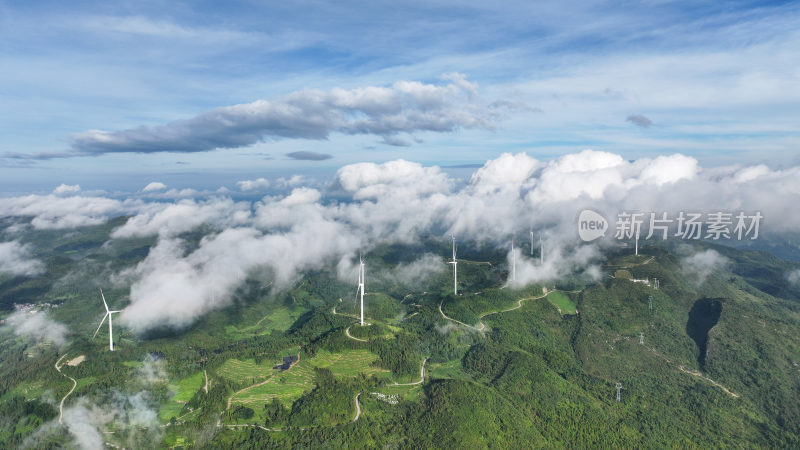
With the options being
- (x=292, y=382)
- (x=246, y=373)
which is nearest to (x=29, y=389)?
(x=246, y=373)

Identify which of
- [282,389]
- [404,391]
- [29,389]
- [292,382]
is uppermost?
[29,389]

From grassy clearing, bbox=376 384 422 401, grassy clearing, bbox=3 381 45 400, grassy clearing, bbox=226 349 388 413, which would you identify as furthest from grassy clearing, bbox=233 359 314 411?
grassy clearing, bbox=3 381 45 400

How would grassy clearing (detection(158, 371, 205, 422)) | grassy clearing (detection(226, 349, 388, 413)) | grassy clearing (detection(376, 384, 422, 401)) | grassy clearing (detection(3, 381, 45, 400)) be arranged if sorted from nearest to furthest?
1. grassy clearing (detection(158, 371, 205, 422))
2. grassy clearing (detection(226, 349, 388, 413))
3. grassy clearing (detection(3, 381, 45, 400))
4. grassy clearing (detection(376, 384, 422, 401))

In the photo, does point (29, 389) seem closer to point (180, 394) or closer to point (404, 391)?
point (180, 394)

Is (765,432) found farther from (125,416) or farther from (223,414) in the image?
(125,416)

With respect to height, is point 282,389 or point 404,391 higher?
point 282,389

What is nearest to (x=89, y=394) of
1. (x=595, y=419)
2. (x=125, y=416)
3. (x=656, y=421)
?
(x=125, y=416)

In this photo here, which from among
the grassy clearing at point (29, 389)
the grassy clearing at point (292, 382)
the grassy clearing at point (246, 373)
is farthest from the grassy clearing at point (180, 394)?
the grassy clearing at point (29, 389)

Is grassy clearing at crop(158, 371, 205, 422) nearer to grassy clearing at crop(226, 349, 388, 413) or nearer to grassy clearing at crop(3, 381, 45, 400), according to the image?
grassy clearing at crop(226, 349, 388, 413)
